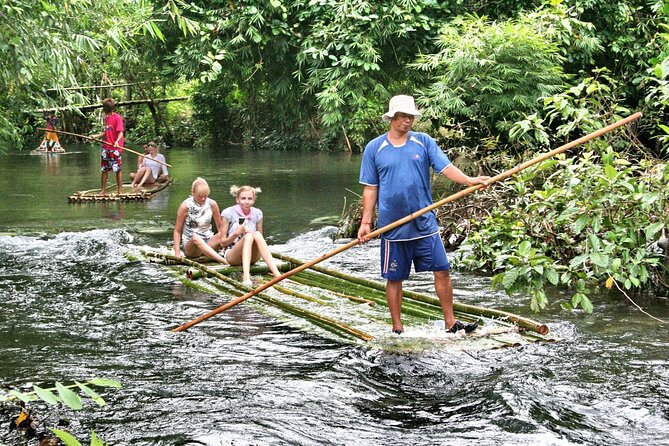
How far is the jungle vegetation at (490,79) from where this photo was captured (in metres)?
7.78

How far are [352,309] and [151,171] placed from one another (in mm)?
11835

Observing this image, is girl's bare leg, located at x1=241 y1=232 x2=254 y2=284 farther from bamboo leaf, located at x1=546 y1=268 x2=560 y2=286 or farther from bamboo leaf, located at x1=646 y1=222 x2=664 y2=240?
bamboo leaf, located at x1=646 y1=222 x2=664 y2=240

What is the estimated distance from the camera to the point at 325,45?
16.3 metres

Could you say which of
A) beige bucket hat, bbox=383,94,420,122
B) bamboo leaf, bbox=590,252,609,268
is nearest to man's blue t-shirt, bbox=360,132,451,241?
beige bucket hat, bbox=383,94,420,122

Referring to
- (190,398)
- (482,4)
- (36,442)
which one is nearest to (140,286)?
(190,398)

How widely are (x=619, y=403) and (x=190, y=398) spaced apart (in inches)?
106

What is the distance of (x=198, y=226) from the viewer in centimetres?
1014

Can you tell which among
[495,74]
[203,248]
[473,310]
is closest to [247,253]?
[203,248]

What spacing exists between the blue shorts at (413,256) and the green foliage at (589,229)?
64 centimetres

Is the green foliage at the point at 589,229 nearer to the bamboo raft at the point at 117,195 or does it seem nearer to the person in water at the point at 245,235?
the person in water at the point at 245,235

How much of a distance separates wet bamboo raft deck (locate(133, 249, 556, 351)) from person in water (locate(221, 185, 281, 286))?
0.45ft

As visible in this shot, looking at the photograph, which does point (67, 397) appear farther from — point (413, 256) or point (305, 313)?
point (305, 313)

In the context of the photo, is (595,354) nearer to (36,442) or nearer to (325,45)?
(36,442)

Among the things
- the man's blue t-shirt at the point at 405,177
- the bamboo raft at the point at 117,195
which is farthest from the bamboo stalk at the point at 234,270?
the bamboo raft at the point at 117,195
